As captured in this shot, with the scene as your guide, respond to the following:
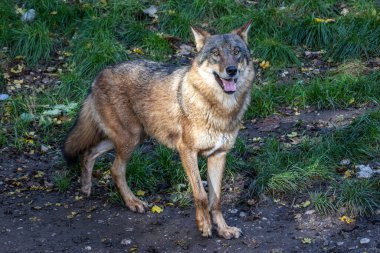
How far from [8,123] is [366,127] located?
4333 millimetres

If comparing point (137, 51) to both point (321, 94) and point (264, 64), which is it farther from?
point (321, 94)

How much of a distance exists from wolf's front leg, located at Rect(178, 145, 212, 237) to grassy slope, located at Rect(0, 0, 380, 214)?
3.04ft

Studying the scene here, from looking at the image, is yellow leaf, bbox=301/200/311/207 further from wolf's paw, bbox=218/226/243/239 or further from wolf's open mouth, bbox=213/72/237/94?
wolf's open mouth, bbox=213/72/237/94

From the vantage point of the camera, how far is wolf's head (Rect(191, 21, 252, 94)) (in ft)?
19.8

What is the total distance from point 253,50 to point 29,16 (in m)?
3.37

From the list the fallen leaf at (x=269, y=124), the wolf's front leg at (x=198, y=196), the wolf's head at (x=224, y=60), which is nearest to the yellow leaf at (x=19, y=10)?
the fallen leaf at (x=269, y=124)

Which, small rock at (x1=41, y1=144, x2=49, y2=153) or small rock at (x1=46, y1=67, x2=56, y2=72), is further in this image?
small rock at (x1=46, y1=67, x2=56, y2=72)

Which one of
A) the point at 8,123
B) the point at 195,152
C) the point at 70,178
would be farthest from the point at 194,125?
the point at 8,123

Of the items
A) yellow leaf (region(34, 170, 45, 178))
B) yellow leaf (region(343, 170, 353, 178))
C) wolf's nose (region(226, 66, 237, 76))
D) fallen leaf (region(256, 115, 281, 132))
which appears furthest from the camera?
fallen leaf (region(256, 115, 281, 132))

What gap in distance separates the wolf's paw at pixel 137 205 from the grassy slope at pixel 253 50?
17.4 inches

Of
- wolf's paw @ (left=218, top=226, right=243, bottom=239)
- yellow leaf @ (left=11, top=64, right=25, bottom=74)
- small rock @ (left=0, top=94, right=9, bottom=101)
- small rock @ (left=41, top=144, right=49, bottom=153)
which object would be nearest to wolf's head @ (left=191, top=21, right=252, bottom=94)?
A: wolf's paw @ (left=218, top=226, right=243, bottom=239)

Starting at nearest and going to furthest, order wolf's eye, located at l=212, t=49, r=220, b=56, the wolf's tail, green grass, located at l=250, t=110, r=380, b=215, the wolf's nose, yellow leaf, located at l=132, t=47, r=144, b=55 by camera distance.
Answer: the wolf's nose → wolf's eye, located at l=212, t=49, r=220, b=56 → green grass, located at l=250, t=110, r=380, b=215 → the wolf's tail → yellow leaf, located at l=132, t=47, r=144, b=55

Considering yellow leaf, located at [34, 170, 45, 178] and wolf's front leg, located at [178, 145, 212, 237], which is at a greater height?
wolf's front leg, located at [178, 145, 212, 237]

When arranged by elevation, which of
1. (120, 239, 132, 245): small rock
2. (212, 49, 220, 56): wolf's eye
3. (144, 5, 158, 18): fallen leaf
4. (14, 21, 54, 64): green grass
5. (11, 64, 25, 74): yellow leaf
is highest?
(212, 49, 220, 56): wolf's eye
